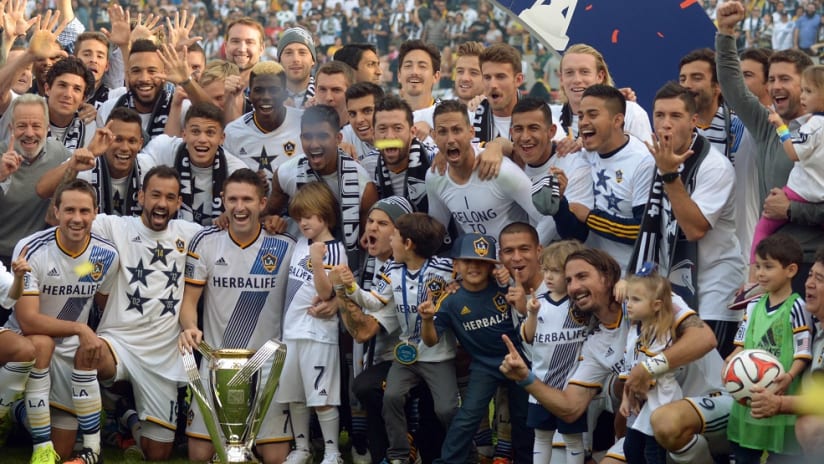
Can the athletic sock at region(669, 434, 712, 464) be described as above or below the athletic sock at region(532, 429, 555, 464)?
above

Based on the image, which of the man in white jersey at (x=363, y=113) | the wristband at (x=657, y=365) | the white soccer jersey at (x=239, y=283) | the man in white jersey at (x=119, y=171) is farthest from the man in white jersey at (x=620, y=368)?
the man in white jersey at (x=119, y=171)

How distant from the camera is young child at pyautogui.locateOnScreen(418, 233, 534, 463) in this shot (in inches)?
295

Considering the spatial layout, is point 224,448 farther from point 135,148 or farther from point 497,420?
point 135,148

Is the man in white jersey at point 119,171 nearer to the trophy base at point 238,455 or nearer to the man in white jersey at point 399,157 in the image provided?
the man in white jersey at point 399,157

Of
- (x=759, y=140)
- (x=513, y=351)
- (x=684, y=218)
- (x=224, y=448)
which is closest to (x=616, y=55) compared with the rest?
(x=759, y=140)

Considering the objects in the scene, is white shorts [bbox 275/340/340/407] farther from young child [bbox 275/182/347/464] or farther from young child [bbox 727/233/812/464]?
young child [bbox 727/233/812/464]

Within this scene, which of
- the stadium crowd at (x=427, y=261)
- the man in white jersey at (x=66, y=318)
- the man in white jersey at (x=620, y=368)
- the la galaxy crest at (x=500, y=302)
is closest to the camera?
the man in white jersey at (x=620, y=368)

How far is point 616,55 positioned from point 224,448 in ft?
14.3

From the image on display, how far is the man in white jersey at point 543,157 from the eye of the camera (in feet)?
25.5

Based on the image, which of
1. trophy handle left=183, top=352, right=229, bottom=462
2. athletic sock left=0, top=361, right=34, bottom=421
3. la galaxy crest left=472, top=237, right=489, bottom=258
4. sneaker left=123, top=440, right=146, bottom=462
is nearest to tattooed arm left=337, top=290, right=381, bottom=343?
la galaxy crest left=472, top=237, right=489, bottom=258

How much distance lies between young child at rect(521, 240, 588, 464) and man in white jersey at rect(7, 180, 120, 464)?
270 cm

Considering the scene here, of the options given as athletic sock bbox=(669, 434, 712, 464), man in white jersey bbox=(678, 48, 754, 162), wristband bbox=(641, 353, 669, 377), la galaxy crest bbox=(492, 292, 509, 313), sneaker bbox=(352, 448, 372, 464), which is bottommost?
sneaker bbox=(352, 448, 372, 464)

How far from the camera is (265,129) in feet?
30.1

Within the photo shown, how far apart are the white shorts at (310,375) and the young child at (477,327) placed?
781 mm
